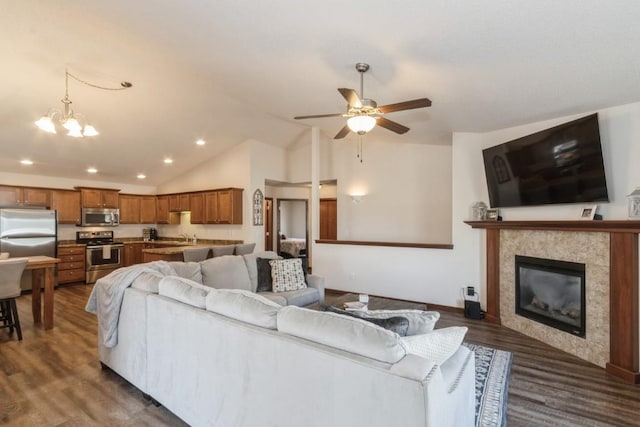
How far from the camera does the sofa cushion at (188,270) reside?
3.41 m

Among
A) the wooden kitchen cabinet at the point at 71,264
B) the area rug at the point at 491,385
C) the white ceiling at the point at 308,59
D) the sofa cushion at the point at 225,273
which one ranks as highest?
the white ceiling at the point at 308,59

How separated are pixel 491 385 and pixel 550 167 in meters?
2.37

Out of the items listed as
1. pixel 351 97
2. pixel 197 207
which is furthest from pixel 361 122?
pixel 197 207

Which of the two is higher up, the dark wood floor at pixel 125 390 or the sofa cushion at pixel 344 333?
the sofa cushion at pixel 344 333

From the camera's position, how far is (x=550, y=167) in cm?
359

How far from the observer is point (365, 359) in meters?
1.38

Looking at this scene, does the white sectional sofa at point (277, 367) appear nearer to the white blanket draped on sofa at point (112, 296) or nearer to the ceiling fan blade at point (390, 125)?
the white blanket draped on sofa at point (112, 296)

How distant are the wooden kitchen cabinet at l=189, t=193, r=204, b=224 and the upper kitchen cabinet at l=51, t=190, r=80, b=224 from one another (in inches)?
90.7

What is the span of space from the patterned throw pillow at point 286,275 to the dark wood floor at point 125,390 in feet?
3.26

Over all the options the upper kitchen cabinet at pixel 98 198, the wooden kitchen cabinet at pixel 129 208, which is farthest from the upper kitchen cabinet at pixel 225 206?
the upper kitchen cabinet at pixel 98 198

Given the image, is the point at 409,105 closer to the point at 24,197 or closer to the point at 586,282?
the point at 586,282

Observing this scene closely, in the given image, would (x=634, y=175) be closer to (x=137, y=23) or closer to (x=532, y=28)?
(x=532, y=28)

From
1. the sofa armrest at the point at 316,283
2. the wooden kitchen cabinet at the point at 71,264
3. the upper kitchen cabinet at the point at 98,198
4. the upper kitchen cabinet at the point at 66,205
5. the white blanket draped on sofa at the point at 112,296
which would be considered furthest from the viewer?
the upper kitchen cabinet at the point at 98,198

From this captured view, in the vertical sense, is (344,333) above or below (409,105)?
below
